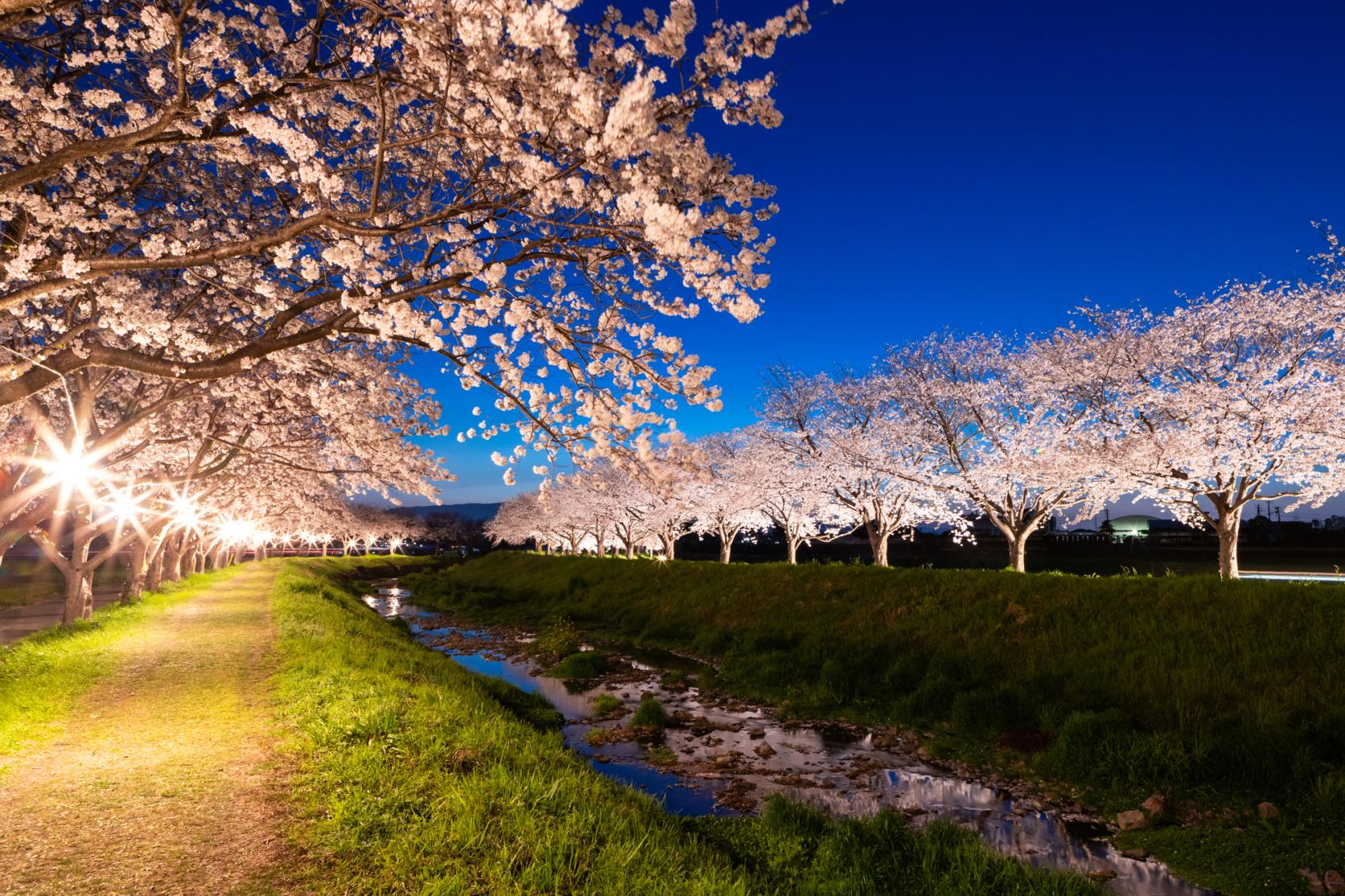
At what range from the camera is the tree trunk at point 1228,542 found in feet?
74.8

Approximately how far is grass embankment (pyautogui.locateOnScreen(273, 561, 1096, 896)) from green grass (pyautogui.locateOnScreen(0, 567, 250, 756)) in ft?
11.6

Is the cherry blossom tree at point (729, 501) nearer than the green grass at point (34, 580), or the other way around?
the green grass at point (34, 580)

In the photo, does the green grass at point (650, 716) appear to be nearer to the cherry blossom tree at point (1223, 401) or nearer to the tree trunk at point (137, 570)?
the cherry blossom tree at point (1223, 401)

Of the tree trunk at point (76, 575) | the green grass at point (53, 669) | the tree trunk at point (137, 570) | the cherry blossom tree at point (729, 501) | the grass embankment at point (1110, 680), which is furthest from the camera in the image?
the cherry blossom tree at point (729, 501)

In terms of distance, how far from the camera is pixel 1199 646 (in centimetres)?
1504

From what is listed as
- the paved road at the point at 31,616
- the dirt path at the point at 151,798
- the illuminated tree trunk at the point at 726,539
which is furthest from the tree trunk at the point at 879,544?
the paved road at the point at 31,616

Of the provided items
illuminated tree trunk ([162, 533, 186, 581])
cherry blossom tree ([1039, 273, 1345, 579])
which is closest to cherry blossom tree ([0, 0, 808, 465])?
cherry blossom tree ([1039, 273, 1345, 579])

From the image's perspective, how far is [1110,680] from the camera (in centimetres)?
1545

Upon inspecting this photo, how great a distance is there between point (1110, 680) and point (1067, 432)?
15.8 metres

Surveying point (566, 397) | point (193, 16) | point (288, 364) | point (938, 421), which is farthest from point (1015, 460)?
point (193, 16)

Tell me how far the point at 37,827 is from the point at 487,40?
9.33 metres

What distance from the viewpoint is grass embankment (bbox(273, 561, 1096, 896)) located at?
6648 mm

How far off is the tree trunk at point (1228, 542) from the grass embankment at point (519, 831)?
64.6ft

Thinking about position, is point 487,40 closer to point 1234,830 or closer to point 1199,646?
point 1234,830
